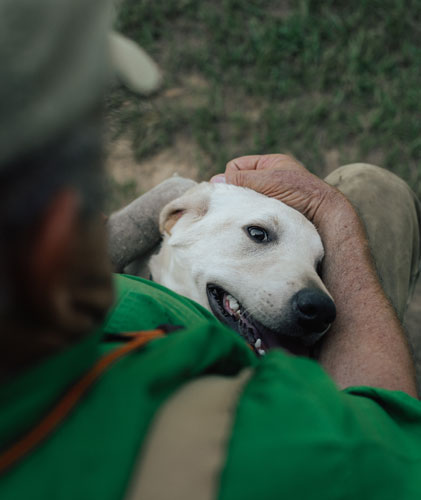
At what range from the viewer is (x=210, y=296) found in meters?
1.74

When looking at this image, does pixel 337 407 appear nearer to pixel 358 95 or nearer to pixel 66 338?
pixel 66 338

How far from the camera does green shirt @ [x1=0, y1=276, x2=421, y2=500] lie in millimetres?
564

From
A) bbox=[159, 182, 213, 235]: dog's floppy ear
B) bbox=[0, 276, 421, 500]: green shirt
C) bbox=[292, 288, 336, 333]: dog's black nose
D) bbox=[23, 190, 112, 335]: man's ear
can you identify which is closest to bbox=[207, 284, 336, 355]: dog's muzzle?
bbox=[292, 288, 336, 333]: dog's black nose

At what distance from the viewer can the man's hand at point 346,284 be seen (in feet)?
4.48

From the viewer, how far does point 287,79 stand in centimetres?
357

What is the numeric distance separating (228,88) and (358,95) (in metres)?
0.99

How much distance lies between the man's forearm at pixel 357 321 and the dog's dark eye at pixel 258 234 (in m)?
0.24

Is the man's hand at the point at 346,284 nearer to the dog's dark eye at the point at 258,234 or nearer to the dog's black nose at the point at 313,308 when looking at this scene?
the dog's black nose at the point at 313,308

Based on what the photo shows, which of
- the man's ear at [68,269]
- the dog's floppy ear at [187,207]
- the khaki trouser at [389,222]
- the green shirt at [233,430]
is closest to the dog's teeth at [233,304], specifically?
the dog's floppy ear at [187,207]

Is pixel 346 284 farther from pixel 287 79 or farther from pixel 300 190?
pixel 287 79

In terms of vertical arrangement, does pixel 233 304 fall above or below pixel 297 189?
below

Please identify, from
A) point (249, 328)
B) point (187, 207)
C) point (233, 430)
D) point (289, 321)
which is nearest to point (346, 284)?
point (289, 321)

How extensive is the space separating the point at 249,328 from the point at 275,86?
8.15ft

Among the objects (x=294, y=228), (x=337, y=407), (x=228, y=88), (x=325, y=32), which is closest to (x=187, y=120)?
(x=228, y=88)
